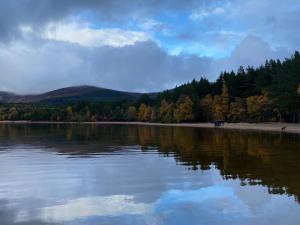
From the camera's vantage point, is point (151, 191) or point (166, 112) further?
point (166, 112)

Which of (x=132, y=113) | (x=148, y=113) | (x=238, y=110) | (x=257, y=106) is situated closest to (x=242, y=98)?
(x=238, y=110)

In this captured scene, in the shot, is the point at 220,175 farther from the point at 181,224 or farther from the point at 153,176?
the point at 181,224

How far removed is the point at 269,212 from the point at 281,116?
92405mm

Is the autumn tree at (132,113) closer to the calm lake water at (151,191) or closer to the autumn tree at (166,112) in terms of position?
the autumn tree at (166,112)

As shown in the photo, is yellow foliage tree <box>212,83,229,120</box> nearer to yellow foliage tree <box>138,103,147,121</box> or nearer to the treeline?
the treeline

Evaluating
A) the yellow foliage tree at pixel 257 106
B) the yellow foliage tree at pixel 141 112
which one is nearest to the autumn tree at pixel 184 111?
the yellow foliage tree at pixel 257 106

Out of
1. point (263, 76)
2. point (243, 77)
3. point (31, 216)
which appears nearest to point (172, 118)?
point (243, 77)

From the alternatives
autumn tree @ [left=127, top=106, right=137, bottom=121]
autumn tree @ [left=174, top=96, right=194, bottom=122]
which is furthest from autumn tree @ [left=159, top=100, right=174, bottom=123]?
autumn tree @ [left=127, top=106, right=137, bottom=121]

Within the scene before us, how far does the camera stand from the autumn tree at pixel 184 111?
13900 cm

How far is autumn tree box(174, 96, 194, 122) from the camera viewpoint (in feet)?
456

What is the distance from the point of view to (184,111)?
14000 centimetres

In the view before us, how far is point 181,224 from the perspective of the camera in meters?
14.1

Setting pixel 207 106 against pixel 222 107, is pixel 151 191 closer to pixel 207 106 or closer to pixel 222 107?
pixel 222 107

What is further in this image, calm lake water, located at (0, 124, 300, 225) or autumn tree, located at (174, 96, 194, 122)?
autumn tree, located at (174, 96, 194, 122)
